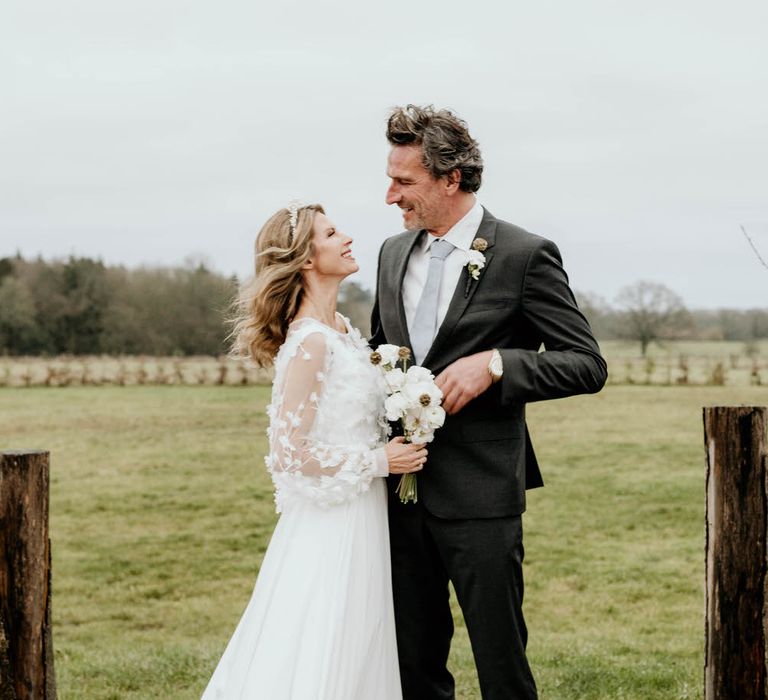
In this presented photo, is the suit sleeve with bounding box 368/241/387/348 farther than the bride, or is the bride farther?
the suit sleeve with bounding box 368/241/387/348

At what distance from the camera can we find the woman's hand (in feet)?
12.4

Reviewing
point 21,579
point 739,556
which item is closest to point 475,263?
point 739,556

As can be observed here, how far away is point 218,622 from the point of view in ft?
31.4

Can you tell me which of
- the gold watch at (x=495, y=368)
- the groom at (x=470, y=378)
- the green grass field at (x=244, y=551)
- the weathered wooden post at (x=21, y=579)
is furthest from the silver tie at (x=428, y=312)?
the green grass field at (x=244, y=551)

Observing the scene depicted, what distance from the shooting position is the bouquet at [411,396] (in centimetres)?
360

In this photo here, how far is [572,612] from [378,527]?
246 inches

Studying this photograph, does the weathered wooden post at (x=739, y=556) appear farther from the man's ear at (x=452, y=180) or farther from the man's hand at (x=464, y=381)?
the man's ear at (x=452, y=180)

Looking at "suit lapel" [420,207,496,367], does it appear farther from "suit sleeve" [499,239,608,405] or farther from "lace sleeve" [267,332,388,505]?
"lace sleeve" [267,332,388,505]

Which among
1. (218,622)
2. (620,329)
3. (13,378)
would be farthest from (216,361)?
(218,622)

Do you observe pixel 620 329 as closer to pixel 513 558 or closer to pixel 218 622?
pixel 218 622

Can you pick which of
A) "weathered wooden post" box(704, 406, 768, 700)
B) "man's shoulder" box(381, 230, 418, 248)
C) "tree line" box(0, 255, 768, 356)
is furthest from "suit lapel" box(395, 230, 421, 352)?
"tree line" box(0, 255, 768, 356)

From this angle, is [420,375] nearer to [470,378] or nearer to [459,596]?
[470,378]

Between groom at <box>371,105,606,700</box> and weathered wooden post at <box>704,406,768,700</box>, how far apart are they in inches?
21.4

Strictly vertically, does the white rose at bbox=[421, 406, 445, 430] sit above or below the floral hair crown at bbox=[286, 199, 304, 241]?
below
